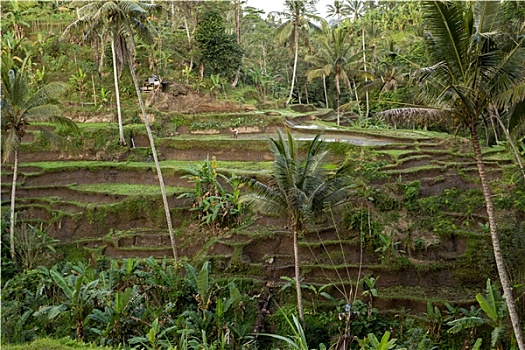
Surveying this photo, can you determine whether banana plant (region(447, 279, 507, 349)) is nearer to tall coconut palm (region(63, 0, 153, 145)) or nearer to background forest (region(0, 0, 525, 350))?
background forest (region(0, 0, 525, 350))

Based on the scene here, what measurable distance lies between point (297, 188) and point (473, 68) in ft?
14.2

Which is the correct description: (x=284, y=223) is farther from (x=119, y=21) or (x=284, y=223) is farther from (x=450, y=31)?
(x=450, y=31)

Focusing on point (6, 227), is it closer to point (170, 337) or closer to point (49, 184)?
point (49, 184)

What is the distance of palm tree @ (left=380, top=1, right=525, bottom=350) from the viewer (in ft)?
25.1

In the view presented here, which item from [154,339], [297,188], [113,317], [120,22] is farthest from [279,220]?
[120,22]

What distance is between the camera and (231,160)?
65.9ft

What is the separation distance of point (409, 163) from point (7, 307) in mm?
13851

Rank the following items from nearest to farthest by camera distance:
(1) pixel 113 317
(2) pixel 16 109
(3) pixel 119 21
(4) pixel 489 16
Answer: (4) pixel 489 16 → (1) pixel 113 317 → (3) pixel 119 21 → (2) pixel 16 109

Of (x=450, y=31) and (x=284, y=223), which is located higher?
(x=450, y=31)

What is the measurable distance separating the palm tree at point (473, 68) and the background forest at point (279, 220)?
35 mm

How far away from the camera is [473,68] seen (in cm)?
779

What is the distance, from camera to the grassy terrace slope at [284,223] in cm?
1279

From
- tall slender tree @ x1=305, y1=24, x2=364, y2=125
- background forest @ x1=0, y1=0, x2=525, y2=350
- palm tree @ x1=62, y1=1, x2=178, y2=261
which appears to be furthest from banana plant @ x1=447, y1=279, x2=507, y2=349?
tall slender tree @ x1=305, y1=24, x2=364, y2=125

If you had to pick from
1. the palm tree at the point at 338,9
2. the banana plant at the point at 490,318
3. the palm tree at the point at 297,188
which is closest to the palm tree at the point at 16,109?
the palm tree at the point at 297,188
